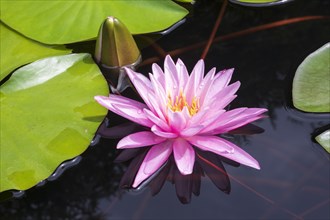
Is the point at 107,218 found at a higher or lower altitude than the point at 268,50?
lower

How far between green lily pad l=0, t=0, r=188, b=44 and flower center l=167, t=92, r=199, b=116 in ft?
1.45

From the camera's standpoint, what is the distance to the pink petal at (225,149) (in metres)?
1.67


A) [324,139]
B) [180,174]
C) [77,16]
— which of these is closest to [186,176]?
[180,174]

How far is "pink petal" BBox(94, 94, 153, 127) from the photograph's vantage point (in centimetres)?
176

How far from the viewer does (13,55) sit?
2049 millimetres

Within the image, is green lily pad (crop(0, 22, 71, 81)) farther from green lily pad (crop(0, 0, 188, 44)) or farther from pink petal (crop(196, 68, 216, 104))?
pink petal (crop(196, 68, 216, 104))

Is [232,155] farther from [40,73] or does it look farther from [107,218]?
[40,73]

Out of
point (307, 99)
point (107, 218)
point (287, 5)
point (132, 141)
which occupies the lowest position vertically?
point (107, 218)

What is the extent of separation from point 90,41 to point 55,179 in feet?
2.22

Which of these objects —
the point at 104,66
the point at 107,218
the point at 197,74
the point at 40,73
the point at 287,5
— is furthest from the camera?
the point at 287,5

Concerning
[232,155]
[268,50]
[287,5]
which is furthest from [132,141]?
[287,5]

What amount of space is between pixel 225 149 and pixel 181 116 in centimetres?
18

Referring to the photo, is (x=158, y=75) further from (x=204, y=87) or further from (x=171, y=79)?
(x=204, y=87)

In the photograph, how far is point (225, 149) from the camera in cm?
168
